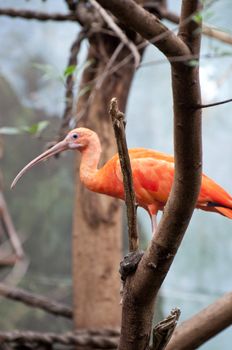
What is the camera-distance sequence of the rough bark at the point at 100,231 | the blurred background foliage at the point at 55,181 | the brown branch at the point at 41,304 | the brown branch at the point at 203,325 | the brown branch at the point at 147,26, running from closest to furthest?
the brown branch at the point at 147,26
the brown branch at the point at 203,325
the rough bark at the point at 100,231
the brown branch at the point at 41,304
the blurred background foliage at the point at 55,181

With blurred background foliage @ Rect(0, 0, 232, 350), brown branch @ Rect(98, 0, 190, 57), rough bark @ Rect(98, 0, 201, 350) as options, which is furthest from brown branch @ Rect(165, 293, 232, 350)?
blurred background foliage @ Rect(0, 0, 232, 350)

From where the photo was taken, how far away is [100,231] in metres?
2.07

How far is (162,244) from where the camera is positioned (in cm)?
94

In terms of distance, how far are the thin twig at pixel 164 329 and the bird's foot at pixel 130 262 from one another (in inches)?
3.3

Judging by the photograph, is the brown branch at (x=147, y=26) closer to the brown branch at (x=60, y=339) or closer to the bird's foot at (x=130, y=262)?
the bird's foot at (x=130, y=262)

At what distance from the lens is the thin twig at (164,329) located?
3.26 feet

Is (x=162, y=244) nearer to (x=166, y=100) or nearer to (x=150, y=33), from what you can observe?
(x=150, y=33)

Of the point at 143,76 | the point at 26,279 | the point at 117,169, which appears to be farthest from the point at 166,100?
the point at 117,169

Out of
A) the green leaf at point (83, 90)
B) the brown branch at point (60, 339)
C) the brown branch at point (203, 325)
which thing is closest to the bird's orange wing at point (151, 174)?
the brown branch at point (203, 325)

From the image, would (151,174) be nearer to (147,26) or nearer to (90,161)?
(90,161)

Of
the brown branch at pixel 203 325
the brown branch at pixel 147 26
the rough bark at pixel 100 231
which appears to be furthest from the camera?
the rough bark at pixel 100 231

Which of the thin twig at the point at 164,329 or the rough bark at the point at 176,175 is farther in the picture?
the thin twig at the point at 164,329

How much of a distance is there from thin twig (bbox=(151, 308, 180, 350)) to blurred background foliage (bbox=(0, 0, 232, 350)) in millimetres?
1880

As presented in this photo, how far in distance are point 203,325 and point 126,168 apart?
615 millimetres
